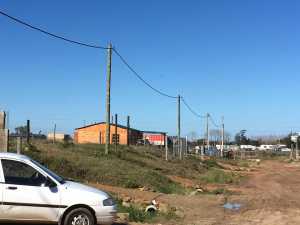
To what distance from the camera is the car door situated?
1121 cm

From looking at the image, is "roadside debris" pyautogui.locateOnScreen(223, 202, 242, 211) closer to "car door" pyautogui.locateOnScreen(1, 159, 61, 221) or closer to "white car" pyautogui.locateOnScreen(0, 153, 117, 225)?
"white car" pyautogui.locateOnScreen(0, 153, 117, 225)

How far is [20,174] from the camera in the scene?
38.2 ft

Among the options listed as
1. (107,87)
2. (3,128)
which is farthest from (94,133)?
(3,128)

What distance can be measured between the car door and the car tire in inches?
9.6

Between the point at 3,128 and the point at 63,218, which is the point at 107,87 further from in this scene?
the point at 63,218

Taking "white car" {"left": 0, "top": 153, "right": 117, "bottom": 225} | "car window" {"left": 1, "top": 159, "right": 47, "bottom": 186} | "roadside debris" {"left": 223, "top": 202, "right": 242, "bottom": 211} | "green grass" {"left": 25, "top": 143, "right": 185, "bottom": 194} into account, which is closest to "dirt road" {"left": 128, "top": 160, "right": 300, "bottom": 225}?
"roadside debris" {"left": 223, "top": 202, "right": 242, "bottom": 211}

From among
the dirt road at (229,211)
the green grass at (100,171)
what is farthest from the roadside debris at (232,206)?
the green grass at (100,171)

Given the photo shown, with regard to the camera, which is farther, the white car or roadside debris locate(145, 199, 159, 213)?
roadside debris locate(145, 199, 159, 213)

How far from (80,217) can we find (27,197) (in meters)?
1.12

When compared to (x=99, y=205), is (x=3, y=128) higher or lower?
higher

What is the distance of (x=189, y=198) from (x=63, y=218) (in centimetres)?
1010

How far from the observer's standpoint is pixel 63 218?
1144 centimetres

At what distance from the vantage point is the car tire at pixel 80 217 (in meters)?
11.4

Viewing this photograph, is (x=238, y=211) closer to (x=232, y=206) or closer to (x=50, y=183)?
(x=232, y=206)
